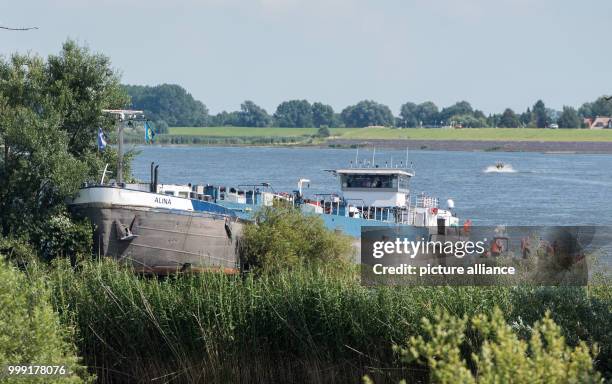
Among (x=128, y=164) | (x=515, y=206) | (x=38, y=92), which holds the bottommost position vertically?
(x=515, y=206)

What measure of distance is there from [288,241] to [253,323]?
788cm

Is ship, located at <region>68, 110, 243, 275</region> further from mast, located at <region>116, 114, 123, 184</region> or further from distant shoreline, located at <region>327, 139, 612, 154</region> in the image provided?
distant shoreline, located at <region>327, 139, 612, 154</region>

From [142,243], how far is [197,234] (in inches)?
56.3

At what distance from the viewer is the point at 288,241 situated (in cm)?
2845

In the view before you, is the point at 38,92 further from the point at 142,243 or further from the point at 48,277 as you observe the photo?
the point at 48,277

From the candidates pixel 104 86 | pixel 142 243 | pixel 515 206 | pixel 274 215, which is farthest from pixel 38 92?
pixel 515 206

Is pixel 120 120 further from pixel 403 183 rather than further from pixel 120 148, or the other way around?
pixel 403 183

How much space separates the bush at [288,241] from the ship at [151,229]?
57 cm

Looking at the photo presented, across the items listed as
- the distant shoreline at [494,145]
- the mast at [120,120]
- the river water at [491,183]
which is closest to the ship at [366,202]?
the mast at [120,120]

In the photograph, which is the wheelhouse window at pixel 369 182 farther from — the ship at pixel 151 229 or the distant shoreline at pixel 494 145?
the distant shoreline at pixel 494 145

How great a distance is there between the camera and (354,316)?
790 inches

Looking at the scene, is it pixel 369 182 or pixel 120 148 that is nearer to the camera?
pixel 120 148

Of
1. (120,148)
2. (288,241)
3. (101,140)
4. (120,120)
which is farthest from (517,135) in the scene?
(120,148)

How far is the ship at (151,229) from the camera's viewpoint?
28.2 metres
